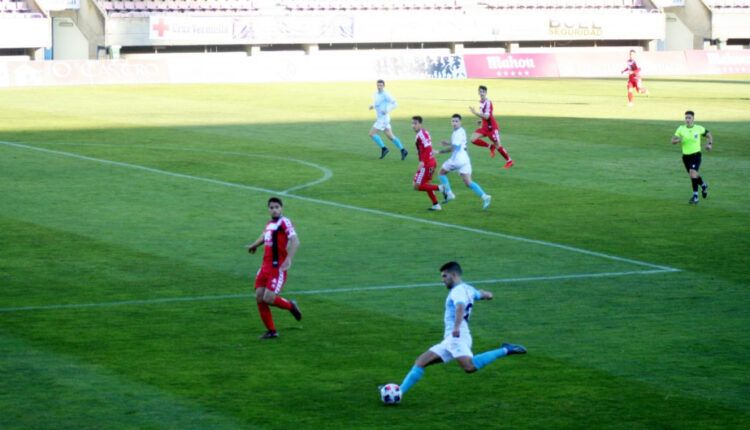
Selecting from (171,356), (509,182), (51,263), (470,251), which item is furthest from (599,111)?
(171,356)

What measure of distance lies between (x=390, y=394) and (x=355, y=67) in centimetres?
5750

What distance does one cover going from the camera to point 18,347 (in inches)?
617

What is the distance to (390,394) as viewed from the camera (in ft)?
43.6

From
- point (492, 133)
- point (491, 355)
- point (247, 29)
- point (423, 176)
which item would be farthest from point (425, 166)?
point (247, 29)

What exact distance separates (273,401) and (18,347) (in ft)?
13.0

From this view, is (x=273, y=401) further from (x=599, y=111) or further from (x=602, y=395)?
(x=599, y=111)

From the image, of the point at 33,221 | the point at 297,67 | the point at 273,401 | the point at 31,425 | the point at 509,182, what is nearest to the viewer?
the point at 31,425

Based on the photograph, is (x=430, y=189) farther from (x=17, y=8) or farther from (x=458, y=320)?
(x=17, y=8)

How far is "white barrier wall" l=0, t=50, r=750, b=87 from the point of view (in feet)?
204

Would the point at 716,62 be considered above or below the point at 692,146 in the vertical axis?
above

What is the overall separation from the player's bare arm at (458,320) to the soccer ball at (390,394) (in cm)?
84

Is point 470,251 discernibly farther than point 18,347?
Yes

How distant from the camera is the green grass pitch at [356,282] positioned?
1352 centimetres

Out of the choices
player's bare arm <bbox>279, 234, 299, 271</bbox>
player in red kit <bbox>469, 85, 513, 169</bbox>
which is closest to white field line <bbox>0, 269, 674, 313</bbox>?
player's bare arm <bbox>279, 234, 299, 271</bbox>
